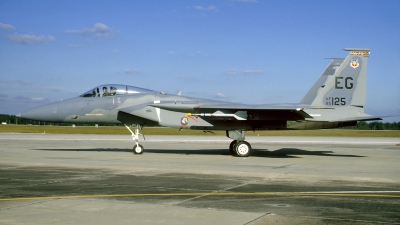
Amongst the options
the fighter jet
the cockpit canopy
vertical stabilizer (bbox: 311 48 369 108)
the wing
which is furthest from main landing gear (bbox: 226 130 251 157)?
the cockpit canopy

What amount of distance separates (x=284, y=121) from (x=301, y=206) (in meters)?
11.9

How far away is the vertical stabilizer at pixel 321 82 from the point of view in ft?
69.2

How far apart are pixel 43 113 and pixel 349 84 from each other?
45.4 ft

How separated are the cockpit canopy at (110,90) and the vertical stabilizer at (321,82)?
26.1 ft

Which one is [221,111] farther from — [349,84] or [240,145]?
[349,84]

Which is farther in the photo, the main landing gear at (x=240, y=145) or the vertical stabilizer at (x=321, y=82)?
the vertical stabilizer at (x=321, y=82)

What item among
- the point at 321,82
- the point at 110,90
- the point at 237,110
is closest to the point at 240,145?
the point at 237,110

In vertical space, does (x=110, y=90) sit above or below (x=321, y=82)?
below

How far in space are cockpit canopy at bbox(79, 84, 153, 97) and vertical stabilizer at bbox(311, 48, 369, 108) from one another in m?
8.53

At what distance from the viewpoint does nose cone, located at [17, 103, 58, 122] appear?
19.6m

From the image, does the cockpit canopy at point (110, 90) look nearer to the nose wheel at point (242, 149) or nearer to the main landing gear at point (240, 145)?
the main landing gear at point (240, 145)

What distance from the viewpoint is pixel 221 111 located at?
19.1m

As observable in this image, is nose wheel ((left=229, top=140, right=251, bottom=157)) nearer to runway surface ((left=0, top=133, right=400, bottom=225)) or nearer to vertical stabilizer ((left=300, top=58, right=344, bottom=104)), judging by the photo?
vertical stabilizer ((left=300, top=58, right=344, bottom=104))

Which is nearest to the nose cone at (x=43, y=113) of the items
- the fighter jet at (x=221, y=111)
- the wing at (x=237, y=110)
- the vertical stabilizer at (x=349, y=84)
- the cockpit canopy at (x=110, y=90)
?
the fighter jet at (x=221, y=111)
